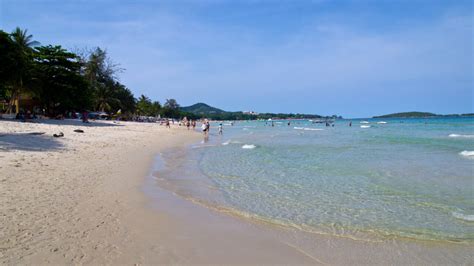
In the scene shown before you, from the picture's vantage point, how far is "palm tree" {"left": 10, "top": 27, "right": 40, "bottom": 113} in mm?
30078

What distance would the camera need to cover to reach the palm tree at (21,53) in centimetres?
3008

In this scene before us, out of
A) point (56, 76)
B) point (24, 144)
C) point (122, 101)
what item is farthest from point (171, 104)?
point (24, 144)

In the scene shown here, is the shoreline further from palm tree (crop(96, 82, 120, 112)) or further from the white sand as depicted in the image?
palm tree (crop(96, 82, 120, 112))

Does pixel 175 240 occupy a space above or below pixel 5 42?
below

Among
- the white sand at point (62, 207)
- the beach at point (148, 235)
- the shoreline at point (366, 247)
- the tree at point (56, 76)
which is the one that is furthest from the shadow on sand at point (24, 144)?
the tree at point (56, 76)

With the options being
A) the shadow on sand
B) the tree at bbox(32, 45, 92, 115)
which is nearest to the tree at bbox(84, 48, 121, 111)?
the tree at bbox(32, 45, 92, 115)

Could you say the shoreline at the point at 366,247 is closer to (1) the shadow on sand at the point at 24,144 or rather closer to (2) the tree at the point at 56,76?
(1) the shadow on sand at the point at 24,144

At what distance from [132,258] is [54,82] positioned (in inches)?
1566

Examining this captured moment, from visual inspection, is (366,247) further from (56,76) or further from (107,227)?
(56,76)

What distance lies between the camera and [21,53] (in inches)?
1184

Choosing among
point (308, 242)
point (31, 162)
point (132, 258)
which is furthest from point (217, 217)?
point (31, 162)

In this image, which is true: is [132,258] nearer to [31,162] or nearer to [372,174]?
[31,162]

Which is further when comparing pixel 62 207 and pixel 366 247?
pixel 62 207

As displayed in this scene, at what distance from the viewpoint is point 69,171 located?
9.41 meters
